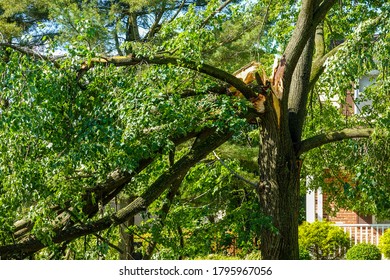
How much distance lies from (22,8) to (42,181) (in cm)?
1359

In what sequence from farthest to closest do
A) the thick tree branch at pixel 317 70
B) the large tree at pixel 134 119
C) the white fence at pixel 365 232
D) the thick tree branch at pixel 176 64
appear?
the white fence at pixel 365 232 → the thick tree branch at pixel 317 70 → the thick tree branch at pixel 176 64 → the large tree at pixel 134 119

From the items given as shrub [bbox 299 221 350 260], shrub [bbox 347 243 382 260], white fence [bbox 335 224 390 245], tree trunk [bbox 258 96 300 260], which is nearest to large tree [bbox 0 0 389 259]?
tree trunk [bbox 258 96 300 260]

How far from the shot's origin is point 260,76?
10.5 metres

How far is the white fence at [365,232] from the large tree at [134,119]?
31.1ft

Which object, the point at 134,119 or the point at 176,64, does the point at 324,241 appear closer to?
the point at 176,64

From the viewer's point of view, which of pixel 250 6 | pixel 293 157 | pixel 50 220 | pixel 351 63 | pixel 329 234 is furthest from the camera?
pixel 329 234

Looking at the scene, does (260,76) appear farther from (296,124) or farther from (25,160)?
(25,160)

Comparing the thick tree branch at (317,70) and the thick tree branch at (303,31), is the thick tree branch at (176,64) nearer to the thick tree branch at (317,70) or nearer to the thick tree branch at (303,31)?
the thick tree branch at (303,31)

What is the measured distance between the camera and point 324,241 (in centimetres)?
2027

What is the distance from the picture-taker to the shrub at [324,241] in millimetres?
20297

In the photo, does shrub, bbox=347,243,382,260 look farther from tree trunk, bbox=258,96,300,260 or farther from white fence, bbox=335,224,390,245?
tree trunk, bbox=258,96,300,260

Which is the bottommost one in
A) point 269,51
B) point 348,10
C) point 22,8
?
point 269,51

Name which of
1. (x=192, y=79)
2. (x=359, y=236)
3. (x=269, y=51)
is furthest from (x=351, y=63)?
(x=359, y=236)

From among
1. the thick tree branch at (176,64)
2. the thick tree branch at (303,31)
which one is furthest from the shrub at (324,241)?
the thick tree branch at (176,64)
